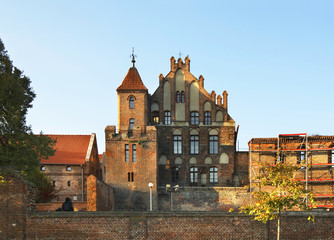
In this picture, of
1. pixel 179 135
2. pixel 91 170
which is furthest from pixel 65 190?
pixel 179 135

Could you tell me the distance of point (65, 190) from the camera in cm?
5159

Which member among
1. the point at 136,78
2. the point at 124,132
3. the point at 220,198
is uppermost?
the point at 136,78

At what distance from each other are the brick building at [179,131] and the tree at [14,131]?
13.8m

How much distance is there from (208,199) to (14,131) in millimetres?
20593

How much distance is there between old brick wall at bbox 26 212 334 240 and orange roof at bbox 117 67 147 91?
2452 cm

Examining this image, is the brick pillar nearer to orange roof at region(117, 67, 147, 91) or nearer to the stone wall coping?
orange roof at region(117, 67, 147, 91)

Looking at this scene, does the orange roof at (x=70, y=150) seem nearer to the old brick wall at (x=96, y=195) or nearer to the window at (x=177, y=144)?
the window at (x=177, y=144)

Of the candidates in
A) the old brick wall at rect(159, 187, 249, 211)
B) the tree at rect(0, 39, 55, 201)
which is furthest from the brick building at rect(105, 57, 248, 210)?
the tree at rect(0, 39, 55, 201)

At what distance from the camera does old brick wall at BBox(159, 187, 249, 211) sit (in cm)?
4816

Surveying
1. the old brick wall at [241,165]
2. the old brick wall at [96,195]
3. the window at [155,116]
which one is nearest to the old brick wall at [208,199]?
the old brick wall at [241,165]

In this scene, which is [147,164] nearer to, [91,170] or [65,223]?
[91,170]

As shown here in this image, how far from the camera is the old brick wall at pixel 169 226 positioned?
25.8m

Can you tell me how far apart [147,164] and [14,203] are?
914 inches

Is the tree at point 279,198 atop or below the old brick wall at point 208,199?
atop
